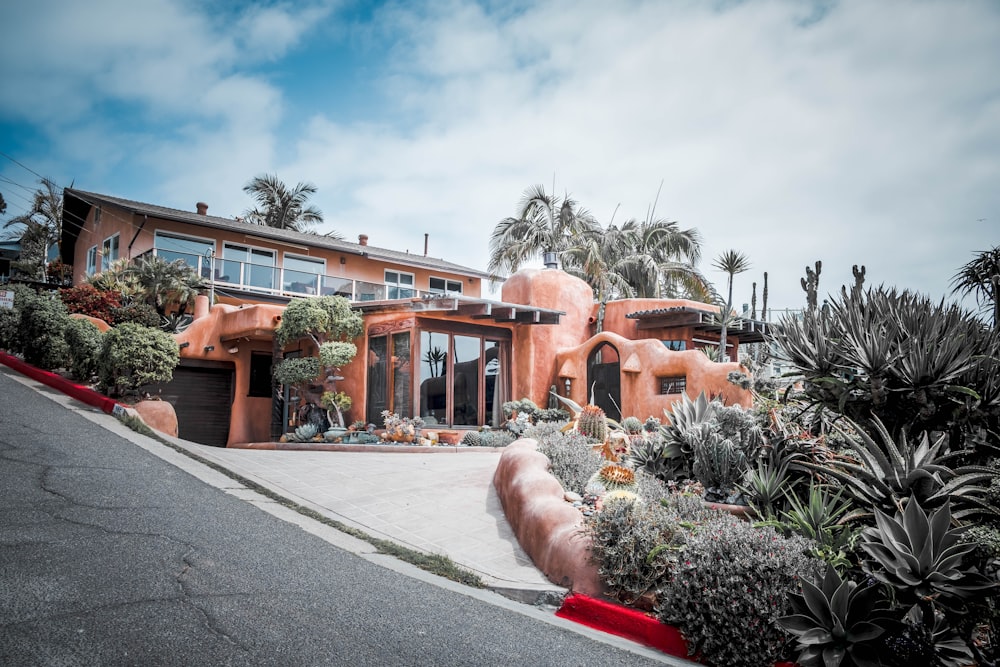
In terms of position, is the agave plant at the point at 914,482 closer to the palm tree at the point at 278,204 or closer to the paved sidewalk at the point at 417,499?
the paved sidewalk at the point at 417,499

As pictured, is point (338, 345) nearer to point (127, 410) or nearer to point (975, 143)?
point (127, 410)

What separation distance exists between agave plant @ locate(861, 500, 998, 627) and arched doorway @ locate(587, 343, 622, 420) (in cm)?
1335

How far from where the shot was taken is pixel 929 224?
11.6 meters

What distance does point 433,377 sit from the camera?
16281 millimetres

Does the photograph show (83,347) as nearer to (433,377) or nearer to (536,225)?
(433,377)

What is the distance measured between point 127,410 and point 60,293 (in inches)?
363

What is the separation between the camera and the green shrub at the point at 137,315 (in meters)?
18.0

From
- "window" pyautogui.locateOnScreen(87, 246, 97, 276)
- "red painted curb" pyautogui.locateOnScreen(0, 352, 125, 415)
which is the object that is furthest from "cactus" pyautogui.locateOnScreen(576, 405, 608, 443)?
"window" pyautogui.locateOnScreen(87, 246, 97, 276)

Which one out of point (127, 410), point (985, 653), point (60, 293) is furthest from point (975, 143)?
point (60, 293)

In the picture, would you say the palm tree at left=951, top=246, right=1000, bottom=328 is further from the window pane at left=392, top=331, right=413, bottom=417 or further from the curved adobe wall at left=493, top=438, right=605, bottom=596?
the window pane at left=392, top=331, right=413, bottom=417

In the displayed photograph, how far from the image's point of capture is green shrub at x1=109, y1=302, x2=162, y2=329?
1803 centimetres

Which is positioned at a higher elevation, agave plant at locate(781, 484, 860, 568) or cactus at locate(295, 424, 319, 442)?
agave plant at locate(781, 484, 860, 568)

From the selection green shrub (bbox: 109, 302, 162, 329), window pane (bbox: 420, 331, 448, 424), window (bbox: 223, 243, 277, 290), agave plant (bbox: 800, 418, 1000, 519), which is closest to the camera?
agave plant (bbox: 800, 418, 1000, 519)

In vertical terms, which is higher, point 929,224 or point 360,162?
point 360,162
